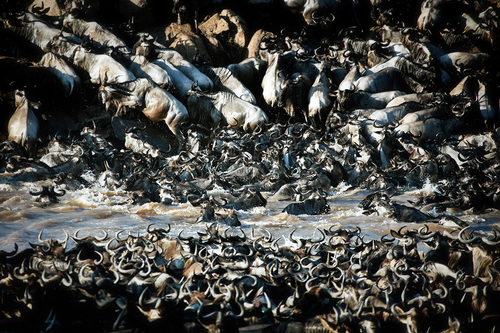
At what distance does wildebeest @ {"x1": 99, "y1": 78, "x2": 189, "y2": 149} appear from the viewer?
1161 cm

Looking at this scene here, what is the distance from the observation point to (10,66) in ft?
37.6

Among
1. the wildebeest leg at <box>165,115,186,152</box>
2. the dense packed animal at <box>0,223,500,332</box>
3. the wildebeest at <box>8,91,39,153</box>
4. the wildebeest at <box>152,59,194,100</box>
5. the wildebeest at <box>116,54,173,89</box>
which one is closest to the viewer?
the dense packed animal at <box>0,223,500,332</box>

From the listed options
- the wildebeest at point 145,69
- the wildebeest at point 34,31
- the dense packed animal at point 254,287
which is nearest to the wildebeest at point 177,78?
the wildebeest at point 145,69

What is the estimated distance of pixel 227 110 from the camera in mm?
12391

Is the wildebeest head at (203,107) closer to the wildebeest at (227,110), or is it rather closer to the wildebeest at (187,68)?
→ the wildebeest at (227,110)

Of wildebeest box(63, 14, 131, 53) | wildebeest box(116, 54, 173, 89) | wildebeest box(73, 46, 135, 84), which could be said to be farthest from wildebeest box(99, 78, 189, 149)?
wildebeest box(63, 14, 131, 53)

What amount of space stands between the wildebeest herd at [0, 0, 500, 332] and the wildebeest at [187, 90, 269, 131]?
5cm

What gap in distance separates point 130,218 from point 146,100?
5.39 m

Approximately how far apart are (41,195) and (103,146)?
251 centimetres

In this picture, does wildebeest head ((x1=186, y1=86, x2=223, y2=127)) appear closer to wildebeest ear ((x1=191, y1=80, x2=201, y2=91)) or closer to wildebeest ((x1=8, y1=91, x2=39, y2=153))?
wildebeest ear ((x1=191, y1=80, x2=201, y2=91))

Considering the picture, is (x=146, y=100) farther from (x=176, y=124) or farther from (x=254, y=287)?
(x=254, y=287)

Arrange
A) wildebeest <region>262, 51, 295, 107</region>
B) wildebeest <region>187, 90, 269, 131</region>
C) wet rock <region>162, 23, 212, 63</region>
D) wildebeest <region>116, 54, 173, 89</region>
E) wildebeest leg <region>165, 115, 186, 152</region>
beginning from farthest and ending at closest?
wet rock <region>162, 23, 212, 63</region> < wildebeest <region>262, 51, 295, 107</region> < wildebeest <region>116, 54, 173, 89</region> < wildebeest <region>187, 90, 269, 131</region> < wildebeest leg <region>165, 115, 186, 152</region>

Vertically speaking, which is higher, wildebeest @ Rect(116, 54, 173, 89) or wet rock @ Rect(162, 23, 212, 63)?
wet rock @ Rect(162, 23, 212, 63)

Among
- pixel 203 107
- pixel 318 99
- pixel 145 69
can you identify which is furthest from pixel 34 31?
pixel 318 99
